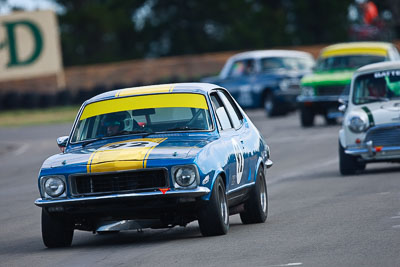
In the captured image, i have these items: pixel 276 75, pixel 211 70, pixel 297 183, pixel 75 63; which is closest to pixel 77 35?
pixel 75 63

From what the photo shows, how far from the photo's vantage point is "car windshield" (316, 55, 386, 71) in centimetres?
2578

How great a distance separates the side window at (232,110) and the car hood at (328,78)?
15.3 meters

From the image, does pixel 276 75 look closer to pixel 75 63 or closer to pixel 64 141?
pixel 64 141

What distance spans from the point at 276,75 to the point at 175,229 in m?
21.2

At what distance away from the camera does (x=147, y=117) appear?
32.1 ft

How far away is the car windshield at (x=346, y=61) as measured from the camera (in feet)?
84.6

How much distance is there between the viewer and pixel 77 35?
75.8m

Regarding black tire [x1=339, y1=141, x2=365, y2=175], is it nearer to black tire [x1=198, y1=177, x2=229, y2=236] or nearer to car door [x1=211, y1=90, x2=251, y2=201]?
car door [x1=211, y1=90, x2=251, y2=201]

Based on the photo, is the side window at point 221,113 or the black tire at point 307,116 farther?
the black tire at point 307,116

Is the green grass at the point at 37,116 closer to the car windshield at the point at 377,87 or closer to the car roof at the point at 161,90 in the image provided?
the car windshield at the point at 377,87

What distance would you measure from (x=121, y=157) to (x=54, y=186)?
0.62 m

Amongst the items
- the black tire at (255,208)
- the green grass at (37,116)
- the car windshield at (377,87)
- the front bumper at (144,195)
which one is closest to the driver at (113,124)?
the front bumper at (144,195)

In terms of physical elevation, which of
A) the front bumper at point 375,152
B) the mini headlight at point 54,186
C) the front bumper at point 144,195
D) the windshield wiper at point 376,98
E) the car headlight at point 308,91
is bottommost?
the car headlight at point 308,91

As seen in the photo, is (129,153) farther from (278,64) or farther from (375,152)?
(278,64)
